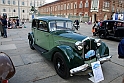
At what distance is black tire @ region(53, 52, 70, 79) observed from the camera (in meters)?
3.47

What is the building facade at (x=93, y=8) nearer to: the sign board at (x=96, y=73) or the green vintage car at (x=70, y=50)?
the green vintage car at (x=70, y=50)

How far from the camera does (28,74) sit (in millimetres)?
3947

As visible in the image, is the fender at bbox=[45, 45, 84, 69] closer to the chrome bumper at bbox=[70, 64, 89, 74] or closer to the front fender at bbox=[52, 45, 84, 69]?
the front fender at bbox=[52, 45, 84, 69]

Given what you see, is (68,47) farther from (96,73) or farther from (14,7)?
(14,7)

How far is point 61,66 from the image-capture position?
149 inches

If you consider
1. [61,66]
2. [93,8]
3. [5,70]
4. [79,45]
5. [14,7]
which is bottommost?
[61,66]

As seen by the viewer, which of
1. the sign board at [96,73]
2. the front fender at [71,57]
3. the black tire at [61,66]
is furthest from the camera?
the black tire at [61,66]

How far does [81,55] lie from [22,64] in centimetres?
246

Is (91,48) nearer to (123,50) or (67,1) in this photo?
(123,50)

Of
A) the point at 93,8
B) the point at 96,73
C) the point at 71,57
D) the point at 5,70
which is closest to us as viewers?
the point at 5,70

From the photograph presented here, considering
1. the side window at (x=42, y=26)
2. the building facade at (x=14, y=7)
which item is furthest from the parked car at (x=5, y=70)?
the building facade at (x=14, y=7)

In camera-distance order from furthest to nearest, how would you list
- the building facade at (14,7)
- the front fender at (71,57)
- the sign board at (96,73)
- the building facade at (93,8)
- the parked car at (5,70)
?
the building facade at (14,7) → the building facade at (93,8) → the front fender at (71,57) → the sign board at (96,73) → the parked car at (5,70)

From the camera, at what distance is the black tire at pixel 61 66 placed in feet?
11.4

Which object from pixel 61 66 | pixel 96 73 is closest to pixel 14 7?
pixel 61 66
